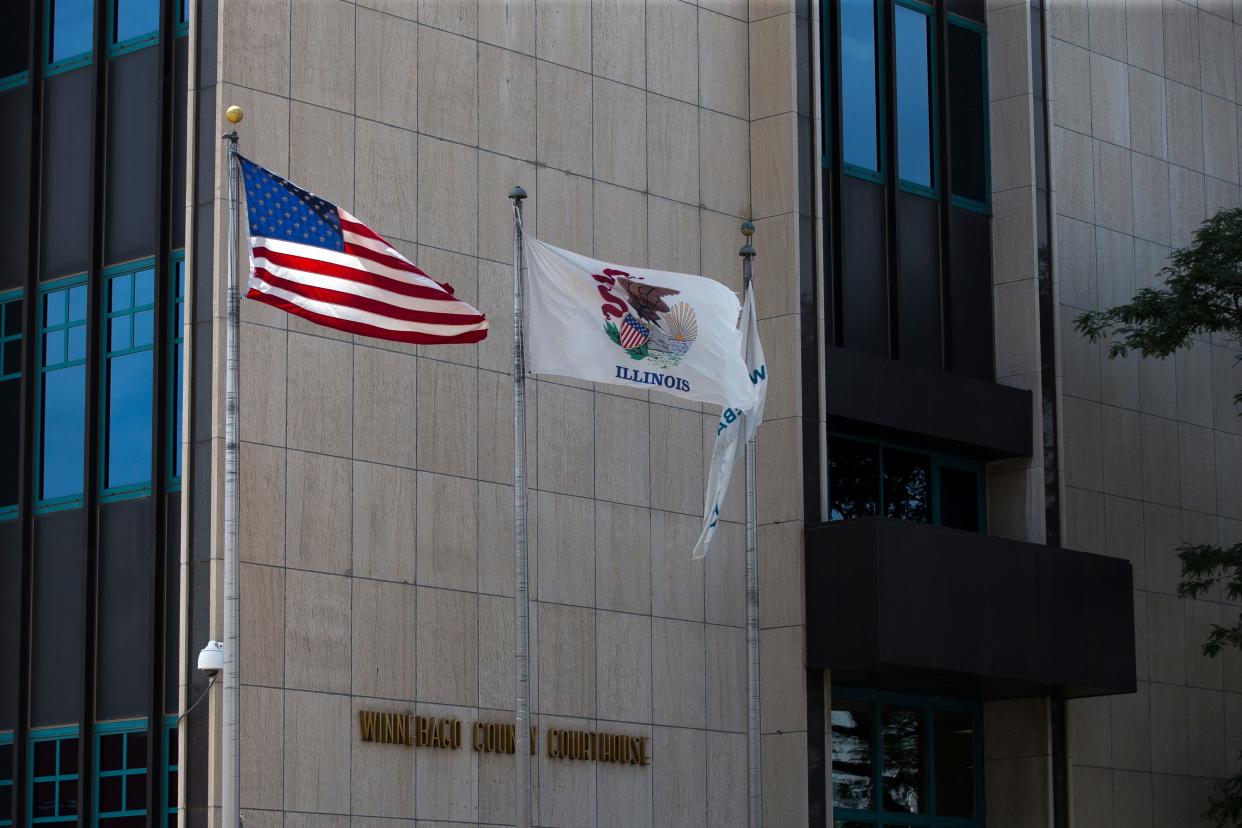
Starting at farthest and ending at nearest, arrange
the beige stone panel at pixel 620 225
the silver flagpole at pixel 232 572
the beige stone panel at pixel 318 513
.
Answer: the beige stone panel at pixel 620 225, the beige stone panel at pixel 318 513, the silver flagpole at pixel 232 572

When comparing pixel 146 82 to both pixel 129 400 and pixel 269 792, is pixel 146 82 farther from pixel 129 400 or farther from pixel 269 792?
pixel 269 792

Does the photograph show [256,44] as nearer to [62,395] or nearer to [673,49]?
[62,395]

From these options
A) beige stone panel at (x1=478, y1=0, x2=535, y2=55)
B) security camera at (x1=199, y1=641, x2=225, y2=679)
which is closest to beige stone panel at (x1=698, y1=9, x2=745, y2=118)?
beige stone panel at (x1=478, y1=0, x2=535, y2=55)

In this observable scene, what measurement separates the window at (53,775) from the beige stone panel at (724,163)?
40.6 ft

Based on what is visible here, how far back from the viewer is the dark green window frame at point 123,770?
28.4 metres

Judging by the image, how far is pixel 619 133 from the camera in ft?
108

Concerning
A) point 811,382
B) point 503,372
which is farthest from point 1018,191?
point 503,372

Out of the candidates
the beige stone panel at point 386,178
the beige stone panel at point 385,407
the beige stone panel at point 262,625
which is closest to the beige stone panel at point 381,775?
the beige stone panel at point 262,625

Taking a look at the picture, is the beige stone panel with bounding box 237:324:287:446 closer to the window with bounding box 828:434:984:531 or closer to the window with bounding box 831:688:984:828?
the window with bounding box 828:434:984:531

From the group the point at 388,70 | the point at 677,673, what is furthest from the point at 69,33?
the point at 677,673

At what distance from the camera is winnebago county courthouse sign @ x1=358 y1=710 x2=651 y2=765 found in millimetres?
28312

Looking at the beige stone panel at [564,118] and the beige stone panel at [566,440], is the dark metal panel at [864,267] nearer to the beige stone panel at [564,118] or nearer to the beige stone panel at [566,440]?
the beige stone panel at [564,118]

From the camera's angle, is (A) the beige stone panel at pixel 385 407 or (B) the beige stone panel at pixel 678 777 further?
(B) the beige stone panel at pixel 678 777

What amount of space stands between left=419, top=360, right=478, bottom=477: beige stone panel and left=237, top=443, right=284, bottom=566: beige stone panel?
2.37 metres
